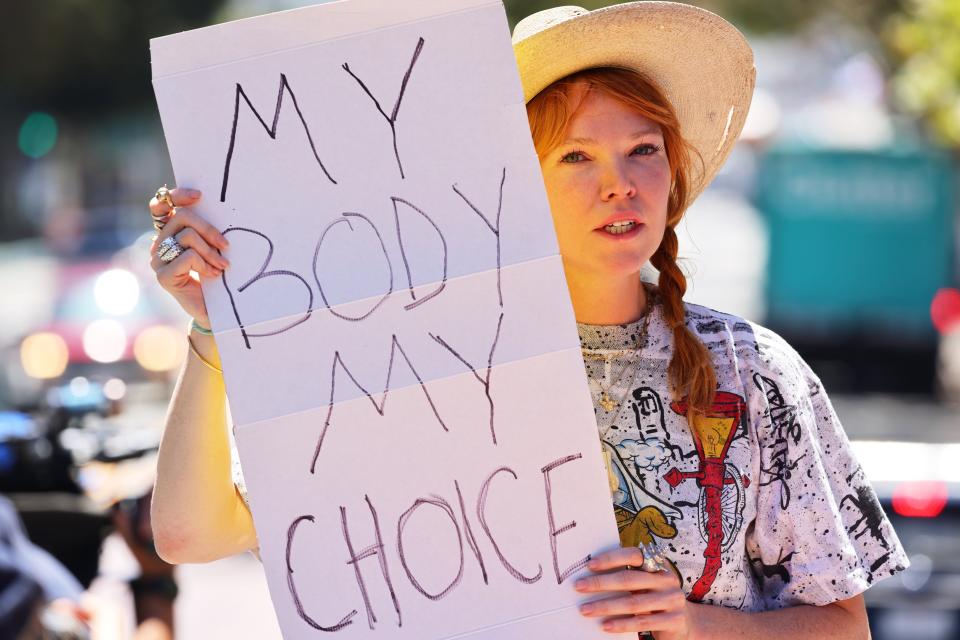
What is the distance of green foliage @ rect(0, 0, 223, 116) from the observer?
1158 inches

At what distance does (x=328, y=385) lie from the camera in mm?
1854

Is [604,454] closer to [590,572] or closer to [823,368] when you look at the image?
[590,572]

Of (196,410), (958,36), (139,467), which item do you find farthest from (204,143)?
(958,36)

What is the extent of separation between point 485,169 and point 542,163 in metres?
0.24

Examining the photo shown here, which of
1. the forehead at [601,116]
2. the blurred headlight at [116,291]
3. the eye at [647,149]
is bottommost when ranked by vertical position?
the eye at [647,149]

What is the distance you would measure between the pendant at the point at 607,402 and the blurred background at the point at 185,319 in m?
0.40

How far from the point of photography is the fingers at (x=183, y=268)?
1.84 m

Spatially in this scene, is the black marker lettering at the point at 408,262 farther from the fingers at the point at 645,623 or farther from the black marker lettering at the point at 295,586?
the fingers at the point at 645,623

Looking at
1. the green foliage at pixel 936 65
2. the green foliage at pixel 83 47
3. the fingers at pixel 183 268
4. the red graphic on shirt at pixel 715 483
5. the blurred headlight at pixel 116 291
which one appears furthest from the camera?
the green foliage at pixel 83 47

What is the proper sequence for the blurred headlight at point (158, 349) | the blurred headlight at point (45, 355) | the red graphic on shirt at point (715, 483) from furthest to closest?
the blurred headlight at point (45, 355), the blurred headlight at point (158, 349), the red graphic on shirt at point (715, 483)

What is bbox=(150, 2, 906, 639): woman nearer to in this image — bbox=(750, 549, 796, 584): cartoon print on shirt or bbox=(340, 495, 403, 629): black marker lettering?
bbox=(750, 549, 796, 584): cartoon print on shirt

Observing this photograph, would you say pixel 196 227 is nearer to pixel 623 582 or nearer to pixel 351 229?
pixel 351 229

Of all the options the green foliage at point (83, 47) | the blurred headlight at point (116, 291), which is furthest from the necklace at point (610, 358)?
the green foliage at point (83, 47)

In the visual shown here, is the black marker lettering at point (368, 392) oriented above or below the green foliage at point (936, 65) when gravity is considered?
below
